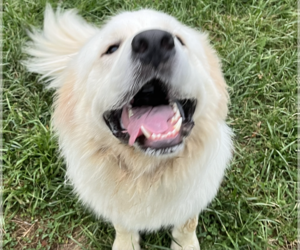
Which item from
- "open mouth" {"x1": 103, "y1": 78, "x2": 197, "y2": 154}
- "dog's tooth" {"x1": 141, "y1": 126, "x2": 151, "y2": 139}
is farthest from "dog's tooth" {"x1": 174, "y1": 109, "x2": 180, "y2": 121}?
"dog's tooth" {"x1": 141, "y1": 126, "x2": 151, "y2": 139}

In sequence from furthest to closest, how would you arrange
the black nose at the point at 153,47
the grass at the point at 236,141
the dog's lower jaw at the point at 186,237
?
the grass at the point at 236,141, the dog's lower jaw at the point at 186,237, the black nose at the point at 153,47

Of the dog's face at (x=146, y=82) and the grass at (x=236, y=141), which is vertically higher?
the dog's face at (x=146, y=82)

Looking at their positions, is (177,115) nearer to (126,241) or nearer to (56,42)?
(126,241)

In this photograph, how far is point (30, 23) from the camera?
3.16m

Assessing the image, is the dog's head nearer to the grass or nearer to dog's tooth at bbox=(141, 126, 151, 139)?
dog's tooth at bbox=(141, 126, 151, 139)

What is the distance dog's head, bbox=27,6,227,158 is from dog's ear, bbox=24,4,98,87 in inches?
28.1

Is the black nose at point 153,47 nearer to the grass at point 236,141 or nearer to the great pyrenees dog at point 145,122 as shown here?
the great pyrenees dog at point 145,122

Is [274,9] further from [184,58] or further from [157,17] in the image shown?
[184,58]

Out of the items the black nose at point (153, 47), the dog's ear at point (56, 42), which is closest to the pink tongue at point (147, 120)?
the black nose at point (153, 47)

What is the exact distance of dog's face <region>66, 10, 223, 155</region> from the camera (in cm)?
132

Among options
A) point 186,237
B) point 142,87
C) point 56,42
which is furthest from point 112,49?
point 186,237

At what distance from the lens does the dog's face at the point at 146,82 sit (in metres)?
1.32

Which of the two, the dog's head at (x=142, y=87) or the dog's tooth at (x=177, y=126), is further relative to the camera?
the dog's tooth at (x=177, y=126)

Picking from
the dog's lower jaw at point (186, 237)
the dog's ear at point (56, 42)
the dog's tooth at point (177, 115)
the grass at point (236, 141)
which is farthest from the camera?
the dog's ear at point (56, 42)
